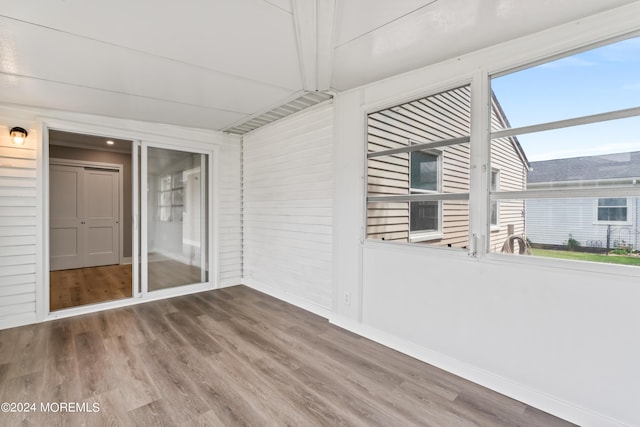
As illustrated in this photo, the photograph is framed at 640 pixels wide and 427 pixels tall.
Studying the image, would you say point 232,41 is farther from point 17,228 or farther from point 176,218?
point 17,228

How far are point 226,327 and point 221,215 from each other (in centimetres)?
210

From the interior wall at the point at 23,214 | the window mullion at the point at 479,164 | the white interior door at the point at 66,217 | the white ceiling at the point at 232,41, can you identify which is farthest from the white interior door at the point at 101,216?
the window mullion at the point at 479,164

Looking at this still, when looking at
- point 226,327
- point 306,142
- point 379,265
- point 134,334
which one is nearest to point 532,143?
point 379,265

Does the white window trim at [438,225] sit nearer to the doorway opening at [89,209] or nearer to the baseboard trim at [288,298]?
the baseboard trim at [288,298]

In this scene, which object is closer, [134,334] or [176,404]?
[176,404]

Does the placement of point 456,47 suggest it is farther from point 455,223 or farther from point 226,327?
point 226,327

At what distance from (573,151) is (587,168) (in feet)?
0.47

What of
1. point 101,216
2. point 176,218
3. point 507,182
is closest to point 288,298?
point 176,218

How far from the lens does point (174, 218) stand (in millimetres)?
4594

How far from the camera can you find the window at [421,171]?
2574 millimetres

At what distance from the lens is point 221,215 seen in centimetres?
498

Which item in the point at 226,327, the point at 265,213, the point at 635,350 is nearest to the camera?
the point at 635,350

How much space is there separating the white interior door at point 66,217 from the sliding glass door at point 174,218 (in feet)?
10.8

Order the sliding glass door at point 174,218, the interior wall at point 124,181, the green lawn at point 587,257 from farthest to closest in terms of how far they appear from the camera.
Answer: the interior wall at point 124,181 → the sliding glass door at point 174,218 → the green lawn at point 587,257
